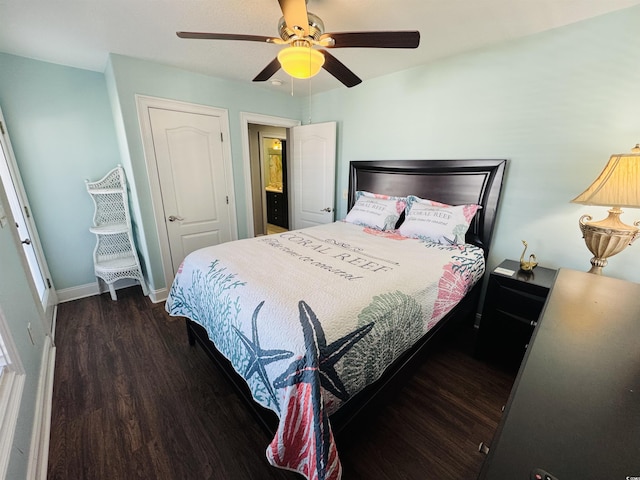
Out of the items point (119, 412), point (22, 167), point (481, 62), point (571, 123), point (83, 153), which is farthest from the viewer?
point (83, 153)

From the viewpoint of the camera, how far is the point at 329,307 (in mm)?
1168

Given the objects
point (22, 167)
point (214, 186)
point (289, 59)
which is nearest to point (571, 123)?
point (289, 59)

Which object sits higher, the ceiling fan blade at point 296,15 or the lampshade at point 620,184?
the ceiling fan blade at point 296,15

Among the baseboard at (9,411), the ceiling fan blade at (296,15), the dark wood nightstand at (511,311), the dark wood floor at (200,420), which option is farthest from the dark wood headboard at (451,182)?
the baseboard at (9,411)

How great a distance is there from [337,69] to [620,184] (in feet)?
5.92

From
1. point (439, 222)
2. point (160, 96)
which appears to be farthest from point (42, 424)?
point (439, 222)

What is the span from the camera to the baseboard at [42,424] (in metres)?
1.19

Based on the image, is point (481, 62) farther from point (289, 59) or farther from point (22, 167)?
point (22, 167)

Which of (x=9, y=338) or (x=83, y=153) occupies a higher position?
(x=83, y=153)

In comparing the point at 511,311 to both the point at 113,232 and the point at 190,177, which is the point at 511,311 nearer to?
the point at 190,177

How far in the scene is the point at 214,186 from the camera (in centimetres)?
307

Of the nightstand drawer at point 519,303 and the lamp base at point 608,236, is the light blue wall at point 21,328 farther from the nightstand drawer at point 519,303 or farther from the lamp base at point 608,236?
the lamp base at point 608,236

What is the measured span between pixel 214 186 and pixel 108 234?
1.25 meters

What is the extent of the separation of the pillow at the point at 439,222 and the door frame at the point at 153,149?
2210 millimetres
